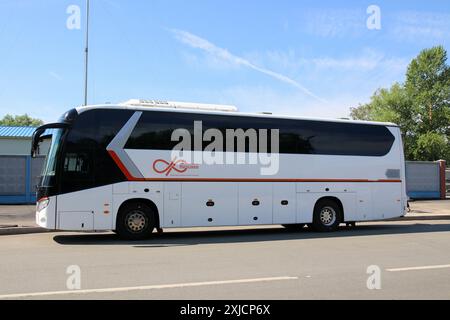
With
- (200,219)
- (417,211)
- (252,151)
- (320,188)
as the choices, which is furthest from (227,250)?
(417,211)

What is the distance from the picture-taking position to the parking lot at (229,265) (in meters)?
7.25

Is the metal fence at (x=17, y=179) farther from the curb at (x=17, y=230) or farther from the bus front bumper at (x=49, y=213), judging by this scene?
the bus front bumper at (x=49, y=213)

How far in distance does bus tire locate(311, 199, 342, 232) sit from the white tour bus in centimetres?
3

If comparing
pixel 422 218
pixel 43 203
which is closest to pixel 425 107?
pixel 422 218

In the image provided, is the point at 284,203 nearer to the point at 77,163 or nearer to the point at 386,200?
the point at 386,200

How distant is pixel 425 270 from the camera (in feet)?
29.8

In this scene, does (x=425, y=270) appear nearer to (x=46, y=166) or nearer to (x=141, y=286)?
(x=141, y=286)

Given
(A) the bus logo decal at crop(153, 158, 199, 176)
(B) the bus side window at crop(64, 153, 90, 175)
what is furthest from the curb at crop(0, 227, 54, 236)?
(A) the bus logo decal at crop(153, 158, 199, 176)

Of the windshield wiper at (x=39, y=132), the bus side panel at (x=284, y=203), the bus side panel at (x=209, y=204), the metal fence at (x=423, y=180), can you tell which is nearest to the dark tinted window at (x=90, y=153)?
the windshield wiper at (x=39, y=132)

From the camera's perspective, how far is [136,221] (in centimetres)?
1377

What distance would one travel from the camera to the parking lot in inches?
286

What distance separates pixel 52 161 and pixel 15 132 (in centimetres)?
2824

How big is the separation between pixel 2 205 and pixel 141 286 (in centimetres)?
1892

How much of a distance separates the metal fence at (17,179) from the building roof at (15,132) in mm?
13712
